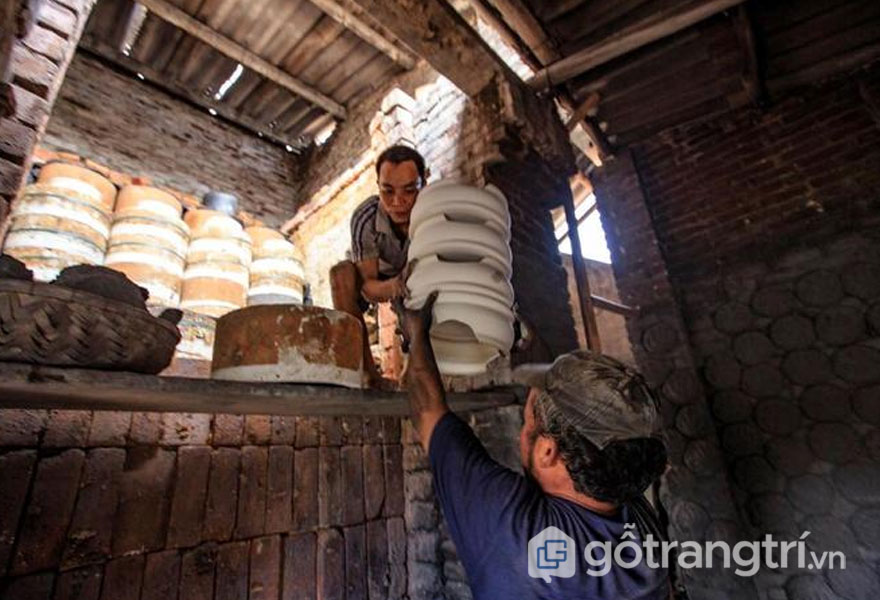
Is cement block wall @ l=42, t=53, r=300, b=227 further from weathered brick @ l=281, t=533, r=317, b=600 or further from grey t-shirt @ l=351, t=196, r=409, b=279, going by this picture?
weathered brick @ l=281, t=533, r=317, b=600

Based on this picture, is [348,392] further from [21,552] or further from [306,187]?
[306,187]

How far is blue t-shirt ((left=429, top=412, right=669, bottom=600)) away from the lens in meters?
1.17

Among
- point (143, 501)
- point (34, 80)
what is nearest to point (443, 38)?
point (34, 80)

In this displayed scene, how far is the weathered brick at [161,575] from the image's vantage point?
1.50 meters

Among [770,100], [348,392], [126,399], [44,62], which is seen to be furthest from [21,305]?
[770,100]

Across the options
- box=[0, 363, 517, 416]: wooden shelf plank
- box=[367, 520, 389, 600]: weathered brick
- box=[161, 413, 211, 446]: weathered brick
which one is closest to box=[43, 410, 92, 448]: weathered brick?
box=[0, 363, 517, 416]: wooden shelf plank

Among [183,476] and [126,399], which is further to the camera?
[183,476]

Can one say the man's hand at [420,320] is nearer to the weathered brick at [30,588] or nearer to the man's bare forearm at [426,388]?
the man's bare forearm at [426,388]

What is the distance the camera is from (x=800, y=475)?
3410 mm

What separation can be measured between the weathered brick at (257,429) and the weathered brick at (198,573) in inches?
15.6

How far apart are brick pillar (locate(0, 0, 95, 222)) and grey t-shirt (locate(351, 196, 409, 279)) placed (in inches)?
55.0

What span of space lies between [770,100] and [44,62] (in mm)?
5307

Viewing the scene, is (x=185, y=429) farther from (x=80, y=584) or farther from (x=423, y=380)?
(x=423, y=380)

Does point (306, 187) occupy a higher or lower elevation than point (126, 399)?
higher
